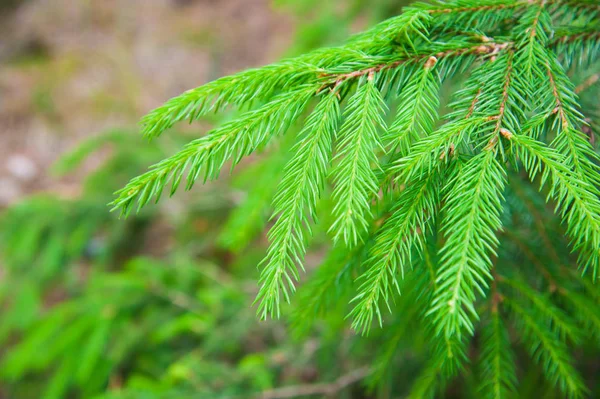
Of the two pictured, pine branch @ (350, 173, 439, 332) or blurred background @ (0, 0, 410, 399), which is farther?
blurred background @ (0, 0, 410, 399)

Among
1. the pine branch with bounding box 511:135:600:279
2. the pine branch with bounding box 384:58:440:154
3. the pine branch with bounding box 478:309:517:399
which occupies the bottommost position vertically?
the pine branch with bounding box 478:309:517:399

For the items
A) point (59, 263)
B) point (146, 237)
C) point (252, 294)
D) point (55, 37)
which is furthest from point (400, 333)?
point (55, 37)

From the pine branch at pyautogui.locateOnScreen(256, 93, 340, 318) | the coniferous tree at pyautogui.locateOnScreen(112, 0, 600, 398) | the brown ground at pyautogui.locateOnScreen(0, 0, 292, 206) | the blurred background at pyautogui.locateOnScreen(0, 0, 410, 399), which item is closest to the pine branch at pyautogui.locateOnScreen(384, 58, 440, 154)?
the coniferous tree at pyautogui.locateOnScreen(112, 0, 600, 398)

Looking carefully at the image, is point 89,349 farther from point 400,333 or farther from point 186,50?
point 186,50

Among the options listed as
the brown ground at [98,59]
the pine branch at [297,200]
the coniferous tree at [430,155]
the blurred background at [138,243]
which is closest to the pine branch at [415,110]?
the coniferous tree at [430,155]

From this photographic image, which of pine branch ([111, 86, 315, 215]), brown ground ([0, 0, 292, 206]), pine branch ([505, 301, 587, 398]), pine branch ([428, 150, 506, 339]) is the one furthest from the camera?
brown ground ([0, 0, 292, 206])

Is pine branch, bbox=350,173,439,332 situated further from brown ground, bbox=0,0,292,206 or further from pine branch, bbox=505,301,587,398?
brown ground, bbox=0,0,292,206

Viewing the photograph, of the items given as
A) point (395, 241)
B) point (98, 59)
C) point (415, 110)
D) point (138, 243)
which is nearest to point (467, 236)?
point (395, 241)
